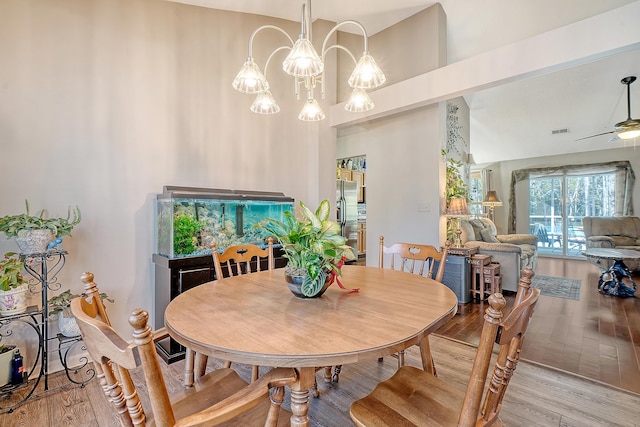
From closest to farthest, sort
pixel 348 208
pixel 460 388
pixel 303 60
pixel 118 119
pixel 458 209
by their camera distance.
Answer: pixel 303 60 < pixel 460 388 < pixel 118 119 < pixel 458 209 < pixel 348 208

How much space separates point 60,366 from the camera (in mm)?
2150

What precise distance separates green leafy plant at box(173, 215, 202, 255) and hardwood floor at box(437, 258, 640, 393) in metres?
2.28

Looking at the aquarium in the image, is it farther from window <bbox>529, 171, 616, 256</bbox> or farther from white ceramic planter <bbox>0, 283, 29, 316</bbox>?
window <bbox>529, 171, 616, 256</bbox>

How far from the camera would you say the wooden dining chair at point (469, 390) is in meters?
0.76

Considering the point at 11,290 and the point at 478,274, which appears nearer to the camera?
the point at 11,290

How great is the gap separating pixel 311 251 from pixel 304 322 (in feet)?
1.00

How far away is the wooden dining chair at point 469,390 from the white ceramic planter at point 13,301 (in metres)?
2.02

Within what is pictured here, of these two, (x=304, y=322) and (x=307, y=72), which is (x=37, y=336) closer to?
(x=304, y=322)

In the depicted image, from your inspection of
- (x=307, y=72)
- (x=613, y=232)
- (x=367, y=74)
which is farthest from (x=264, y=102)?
(x=613, y=232)

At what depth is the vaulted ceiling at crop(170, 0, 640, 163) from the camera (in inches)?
131

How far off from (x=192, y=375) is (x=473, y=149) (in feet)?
25.6

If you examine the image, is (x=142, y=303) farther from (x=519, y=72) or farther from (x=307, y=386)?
(x=519, y=72)

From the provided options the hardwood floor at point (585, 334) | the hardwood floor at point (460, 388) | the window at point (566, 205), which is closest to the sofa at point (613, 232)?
the window at point (566, 205)

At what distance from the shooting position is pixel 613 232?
5691 mm
